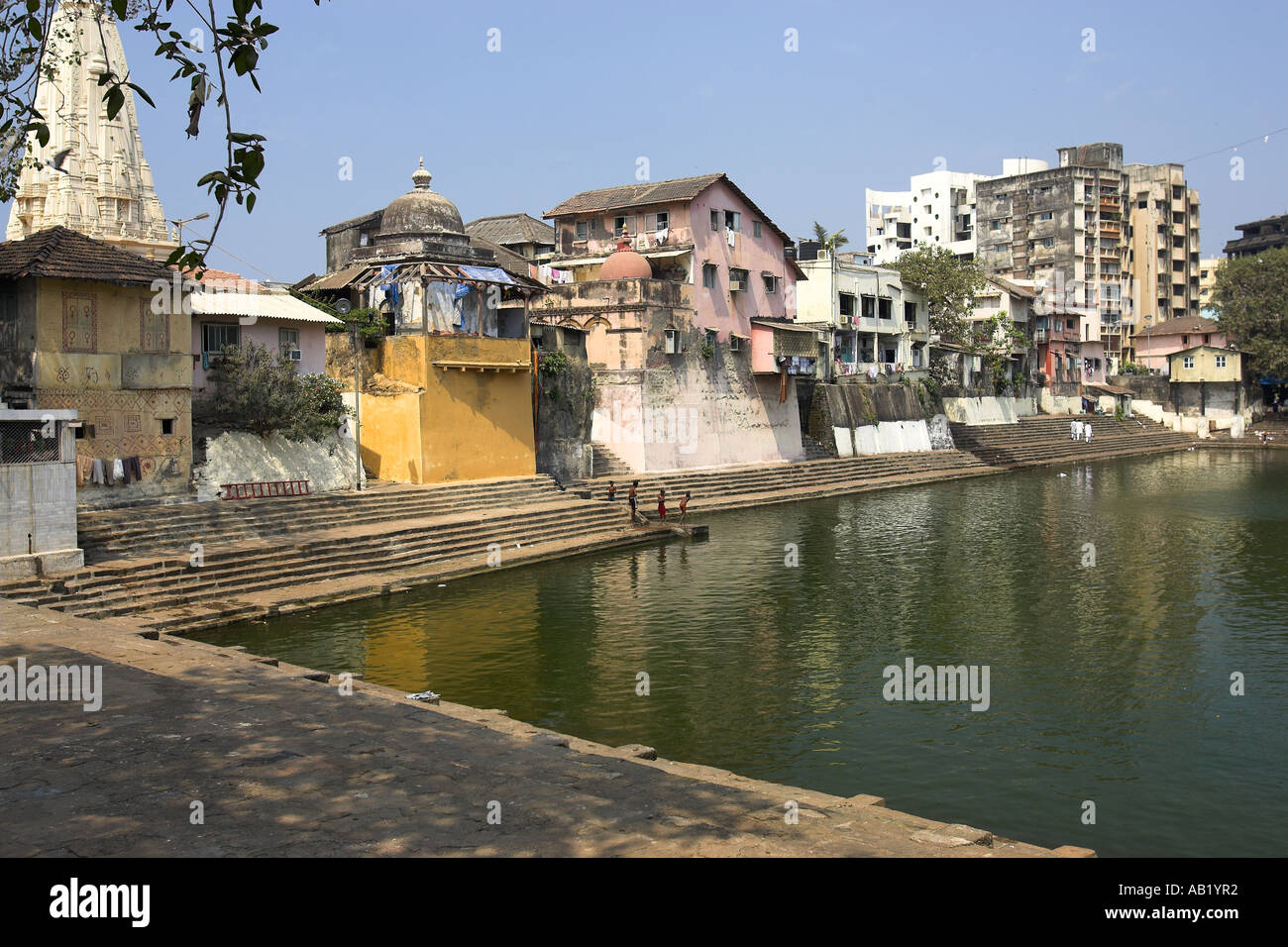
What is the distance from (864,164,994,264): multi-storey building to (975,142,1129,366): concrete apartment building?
213 inches

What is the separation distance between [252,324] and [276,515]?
5455mm

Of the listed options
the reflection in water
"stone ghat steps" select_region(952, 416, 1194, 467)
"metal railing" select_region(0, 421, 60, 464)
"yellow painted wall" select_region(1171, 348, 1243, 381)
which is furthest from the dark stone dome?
"yellow painted wall" select_region(1171, 348, 1243, 381)

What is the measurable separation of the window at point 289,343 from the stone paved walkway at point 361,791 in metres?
15.3

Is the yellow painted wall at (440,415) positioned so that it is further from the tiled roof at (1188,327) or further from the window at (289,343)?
the tiled roof at (1188,327)

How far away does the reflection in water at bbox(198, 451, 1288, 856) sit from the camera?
10023 millimetres

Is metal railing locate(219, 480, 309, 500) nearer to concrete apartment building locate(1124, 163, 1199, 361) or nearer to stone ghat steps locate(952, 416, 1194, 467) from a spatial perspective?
stone ghat steps locate(952, 416, 1194, 467)

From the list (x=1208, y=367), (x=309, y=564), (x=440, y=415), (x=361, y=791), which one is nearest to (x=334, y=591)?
(x=309, y=564)

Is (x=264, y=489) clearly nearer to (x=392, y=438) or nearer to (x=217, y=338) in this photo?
(x=217, y=338)

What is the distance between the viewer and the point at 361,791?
7730mm

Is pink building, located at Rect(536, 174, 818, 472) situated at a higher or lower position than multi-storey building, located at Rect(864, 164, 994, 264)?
lower

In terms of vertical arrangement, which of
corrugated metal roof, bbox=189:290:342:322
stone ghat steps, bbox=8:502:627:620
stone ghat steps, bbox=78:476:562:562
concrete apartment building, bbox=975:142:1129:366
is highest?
concrete apartment building, bbox=975:142:1129:366

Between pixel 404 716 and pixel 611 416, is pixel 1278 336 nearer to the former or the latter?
pixel 611 416

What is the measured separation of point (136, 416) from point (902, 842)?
17.9m

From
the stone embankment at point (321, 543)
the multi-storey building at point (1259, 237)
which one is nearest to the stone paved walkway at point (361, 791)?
the stone embankment at point (321, 543)
